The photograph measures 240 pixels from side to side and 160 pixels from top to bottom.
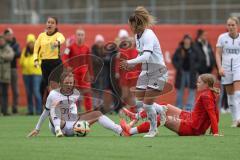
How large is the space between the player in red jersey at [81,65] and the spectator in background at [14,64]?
99.0 inches

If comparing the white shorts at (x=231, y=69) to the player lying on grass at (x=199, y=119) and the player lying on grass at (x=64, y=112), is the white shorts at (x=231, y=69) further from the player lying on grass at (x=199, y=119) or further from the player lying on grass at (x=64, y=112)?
the player lying on grass at (x=64, y=112)

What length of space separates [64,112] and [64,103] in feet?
0.50

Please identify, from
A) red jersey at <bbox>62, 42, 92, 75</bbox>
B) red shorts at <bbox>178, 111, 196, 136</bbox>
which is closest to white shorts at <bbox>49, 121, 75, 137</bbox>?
red shorts at <bbox>178, 111, 196, 136</bbox>

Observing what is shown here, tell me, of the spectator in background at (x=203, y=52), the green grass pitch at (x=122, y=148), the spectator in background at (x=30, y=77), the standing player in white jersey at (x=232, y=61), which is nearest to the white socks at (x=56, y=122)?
the green grass pitch at (x=122, y=148)

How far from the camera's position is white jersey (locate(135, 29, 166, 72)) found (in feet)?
42.8

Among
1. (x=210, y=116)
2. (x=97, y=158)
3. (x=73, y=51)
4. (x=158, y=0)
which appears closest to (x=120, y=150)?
(x=97, y=158)

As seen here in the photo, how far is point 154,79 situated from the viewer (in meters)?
13.4

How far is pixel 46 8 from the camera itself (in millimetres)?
30375

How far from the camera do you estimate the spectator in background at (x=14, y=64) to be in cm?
2311

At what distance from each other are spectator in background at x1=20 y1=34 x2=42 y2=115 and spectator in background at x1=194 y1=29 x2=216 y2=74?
444cm

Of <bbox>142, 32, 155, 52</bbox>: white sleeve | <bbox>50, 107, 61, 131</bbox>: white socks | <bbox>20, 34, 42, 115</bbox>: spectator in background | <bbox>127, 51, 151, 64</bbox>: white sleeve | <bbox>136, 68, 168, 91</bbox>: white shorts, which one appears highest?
<bbox>142, 32, 155, 52</bbox>: white sleeve

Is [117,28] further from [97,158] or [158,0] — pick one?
[97,158]

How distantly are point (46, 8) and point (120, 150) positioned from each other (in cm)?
1982

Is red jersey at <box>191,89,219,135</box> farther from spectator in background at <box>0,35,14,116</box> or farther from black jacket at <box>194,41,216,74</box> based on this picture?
black jacket at <box>194,41,216,74</box>
